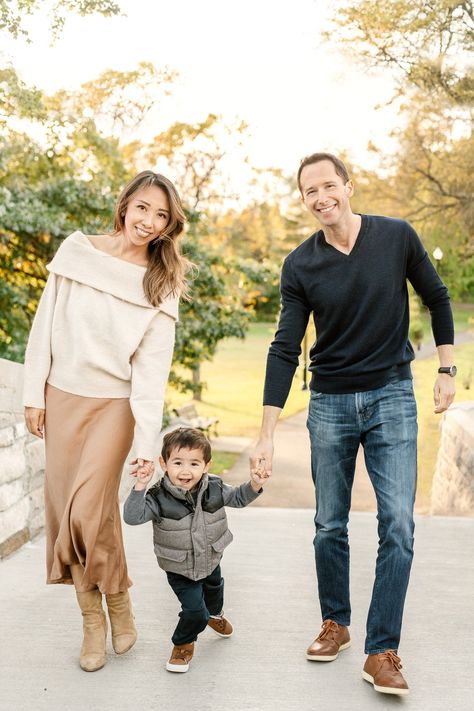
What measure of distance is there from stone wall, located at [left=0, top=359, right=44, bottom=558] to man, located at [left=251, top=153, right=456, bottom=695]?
170cm

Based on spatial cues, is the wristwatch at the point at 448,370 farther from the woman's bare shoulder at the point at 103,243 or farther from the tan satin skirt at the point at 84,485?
the woman's bare shoulder at the point at 103,243

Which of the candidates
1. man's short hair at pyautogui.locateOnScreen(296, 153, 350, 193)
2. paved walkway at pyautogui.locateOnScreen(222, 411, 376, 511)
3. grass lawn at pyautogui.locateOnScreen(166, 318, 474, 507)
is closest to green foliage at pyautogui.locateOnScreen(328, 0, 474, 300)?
grass lawn at pyautogui.locateOnScreen(166, 318, 474, 507)

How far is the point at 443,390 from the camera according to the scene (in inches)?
114

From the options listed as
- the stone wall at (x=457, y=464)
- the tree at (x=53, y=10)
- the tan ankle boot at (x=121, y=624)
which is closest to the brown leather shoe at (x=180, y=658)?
the tan ankle boot at (x=121, y=624)

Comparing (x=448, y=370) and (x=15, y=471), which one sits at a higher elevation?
(x=448, y=370)

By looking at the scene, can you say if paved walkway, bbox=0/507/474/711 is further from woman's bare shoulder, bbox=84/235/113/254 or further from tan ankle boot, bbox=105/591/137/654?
woman's bare shoulder, bbox=84/235/113/254

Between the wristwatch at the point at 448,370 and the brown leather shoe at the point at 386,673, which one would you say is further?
the wristwatch at the point at 448,370

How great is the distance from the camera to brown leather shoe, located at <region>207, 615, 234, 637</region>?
3.15 metres

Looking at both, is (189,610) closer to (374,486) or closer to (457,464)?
(374,486)

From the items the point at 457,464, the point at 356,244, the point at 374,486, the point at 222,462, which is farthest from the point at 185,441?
the point at 222,462

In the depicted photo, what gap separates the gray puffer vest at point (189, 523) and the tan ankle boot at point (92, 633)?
277 mm

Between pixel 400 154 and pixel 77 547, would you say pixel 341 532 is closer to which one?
pixel 77 547

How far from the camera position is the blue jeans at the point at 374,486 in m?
2.74

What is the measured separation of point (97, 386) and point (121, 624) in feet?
2.75
